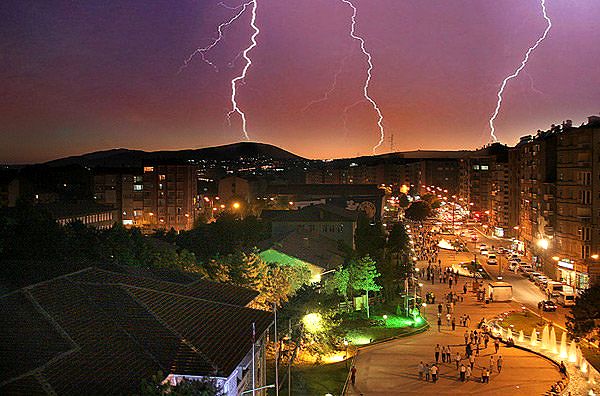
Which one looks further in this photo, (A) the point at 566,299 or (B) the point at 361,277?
(A) the point at 566,299

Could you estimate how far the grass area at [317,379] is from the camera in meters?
28.7

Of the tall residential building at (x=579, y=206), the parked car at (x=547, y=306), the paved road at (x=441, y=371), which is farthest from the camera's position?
the tall residential building at (x=579, y=206)

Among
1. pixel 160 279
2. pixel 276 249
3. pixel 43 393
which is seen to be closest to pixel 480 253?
pixel 276 249

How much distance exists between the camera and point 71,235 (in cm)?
4309

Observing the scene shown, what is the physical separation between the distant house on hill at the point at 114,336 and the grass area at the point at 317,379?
5170mm

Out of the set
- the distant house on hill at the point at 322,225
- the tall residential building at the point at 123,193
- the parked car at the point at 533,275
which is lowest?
the parked car at the point at 533,275

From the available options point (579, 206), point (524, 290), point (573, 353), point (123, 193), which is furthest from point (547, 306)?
point (123, 193)

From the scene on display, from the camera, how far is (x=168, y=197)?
9719 centimetres

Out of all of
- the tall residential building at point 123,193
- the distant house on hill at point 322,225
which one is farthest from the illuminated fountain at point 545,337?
the tall residential building at point 123,193

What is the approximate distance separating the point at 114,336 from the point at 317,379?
14230 millimetres

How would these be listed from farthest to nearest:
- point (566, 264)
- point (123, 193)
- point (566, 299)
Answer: point (123, 193)
point (566, 264)
point (566, 299)

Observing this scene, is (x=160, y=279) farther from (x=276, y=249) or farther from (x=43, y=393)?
(x=276, y=249)

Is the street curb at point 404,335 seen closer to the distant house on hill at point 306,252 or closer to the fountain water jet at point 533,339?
the fountain water jet at point 533,339

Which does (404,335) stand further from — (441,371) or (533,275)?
(533,275)
